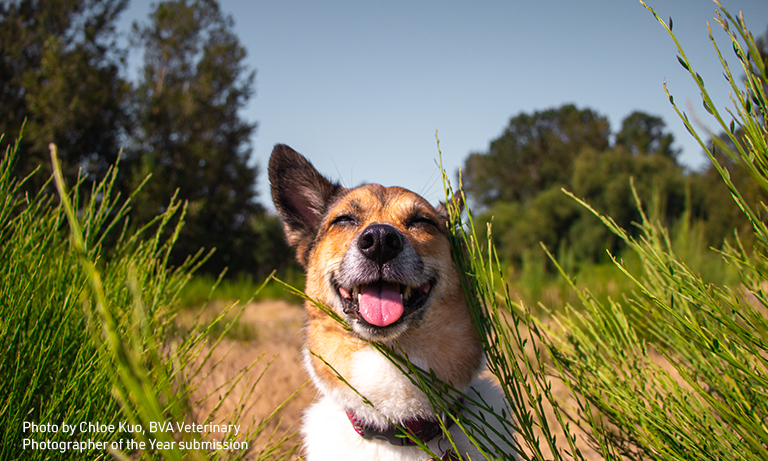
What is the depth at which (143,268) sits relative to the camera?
2.13m

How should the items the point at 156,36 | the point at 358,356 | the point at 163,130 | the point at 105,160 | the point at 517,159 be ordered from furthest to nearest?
1. the point at 517,159
2. the point at 156,36
3. the point at 163,130
4. the point at 105,160
5. the point at 358,356

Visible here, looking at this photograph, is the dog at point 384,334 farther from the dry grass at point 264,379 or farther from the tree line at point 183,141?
the tree line at point 183,141

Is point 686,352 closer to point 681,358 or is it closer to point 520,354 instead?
point 681,358

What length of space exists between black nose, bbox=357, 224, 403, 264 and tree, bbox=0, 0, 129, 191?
1104 cm

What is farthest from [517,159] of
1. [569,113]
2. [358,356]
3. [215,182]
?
[358,356]

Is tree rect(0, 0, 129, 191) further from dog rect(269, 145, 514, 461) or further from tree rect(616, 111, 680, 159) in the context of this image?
tree rect(616, 111, 680, 159)

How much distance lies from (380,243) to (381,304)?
333 millimetres

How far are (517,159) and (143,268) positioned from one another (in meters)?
35.0

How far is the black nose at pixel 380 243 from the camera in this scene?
6.74 ft

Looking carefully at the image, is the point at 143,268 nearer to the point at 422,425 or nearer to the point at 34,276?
the point at 34,276

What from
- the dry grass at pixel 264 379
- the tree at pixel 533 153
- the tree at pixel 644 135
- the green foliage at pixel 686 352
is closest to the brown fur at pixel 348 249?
the dry grass at pixel 264 379

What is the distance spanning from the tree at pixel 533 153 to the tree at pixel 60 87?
26.4 m

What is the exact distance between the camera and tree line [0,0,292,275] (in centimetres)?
1060

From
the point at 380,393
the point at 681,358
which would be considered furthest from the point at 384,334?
the point at 681,358
